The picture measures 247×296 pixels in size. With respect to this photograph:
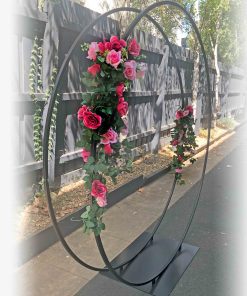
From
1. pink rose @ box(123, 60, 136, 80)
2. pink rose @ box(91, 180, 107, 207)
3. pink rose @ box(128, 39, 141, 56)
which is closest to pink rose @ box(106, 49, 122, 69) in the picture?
pink rose @ box(123, 60, 136, 80)

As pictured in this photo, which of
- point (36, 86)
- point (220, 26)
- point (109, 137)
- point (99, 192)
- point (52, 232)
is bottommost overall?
point (52, 232)

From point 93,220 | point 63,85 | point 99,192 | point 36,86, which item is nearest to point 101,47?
point 99,192

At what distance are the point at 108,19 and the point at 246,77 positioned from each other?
1595 cm

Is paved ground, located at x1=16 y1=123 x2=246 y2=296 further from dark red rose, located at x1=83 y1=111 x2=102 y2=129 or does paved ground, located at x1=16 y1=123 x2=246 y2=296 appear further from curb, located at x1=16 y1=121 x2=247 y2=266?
dark red rose, located at x1=83 y1=111 x2=102 y2=129

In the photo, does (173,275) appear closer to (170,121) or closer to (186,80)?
(170,121)

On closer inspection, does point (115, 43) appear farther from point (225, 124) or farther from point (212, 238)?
point (225, 124)

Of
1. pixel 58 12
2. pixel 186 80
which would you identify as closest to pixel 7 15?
pixel 58 12

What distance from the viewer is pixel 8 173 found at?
13.5 feet

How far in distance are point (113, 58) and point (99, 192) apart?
894mm

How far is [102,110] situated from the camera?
2336 millimetres

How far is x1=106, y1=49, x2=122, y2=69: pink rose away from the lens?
231cm

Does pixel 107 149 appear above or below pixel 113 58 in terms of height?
below

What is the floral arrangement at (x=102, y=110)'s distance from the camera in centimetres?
234

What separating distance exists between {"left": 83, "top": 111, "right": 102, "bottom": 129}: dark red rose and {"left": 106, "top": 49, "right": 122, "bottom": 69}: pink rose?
36 cm
